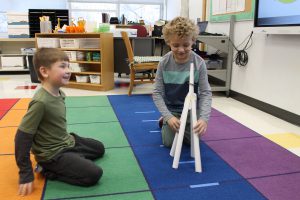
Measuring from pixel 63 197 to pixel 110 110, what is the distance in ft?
5.40

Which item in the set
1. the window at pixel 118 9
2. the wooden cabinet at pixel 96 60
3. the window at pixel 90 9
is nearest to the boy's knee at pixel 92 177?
the wooden cabinet at pixel 96 60

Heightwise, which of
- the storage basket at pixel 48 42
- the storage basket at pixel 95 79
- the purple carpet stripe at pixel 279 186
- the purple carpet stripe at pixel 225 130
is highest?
the storage basket at pixel 48 42

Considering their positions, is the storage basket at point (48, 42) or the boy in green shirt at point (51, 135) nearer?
the boy in green shirt at point (51, 135)

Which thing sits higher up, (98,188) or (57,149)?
(57,149)

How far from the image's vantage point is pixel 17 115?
279cm

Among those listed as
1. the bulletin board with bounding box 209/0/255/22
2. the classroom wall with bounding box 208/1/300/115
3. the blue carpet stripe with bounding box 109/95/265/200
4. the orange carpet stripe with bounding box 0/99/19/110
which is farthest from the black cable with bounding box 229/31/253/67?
the orange carpet stripe with bounding box 0/99/19/110

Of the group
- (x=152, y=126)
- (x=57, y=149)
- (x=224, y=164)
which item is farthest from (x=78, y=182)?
(x=152, y=126)

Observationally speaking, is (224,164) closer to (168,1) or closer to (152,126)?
(152,126)

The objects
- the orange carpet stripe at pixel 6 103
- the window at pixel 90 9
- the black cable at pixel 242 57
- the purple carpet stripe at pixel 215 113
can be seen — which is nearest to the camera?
the purple carpet stripe at pixel 215 113

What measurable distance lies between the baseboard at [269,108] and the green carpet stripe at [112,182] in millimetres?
1660

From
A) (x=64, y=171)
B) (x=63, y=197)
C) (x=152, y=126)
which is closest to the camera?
(x=63, y=197)

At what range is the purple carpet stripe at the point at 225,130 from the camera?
2.30 m

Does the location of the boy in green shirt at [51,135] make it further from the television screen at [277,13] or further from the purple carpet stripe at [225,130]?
the television screen at [277,13]

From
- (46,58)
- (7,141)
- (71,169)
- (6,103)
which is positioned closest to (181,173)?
(71,169)
